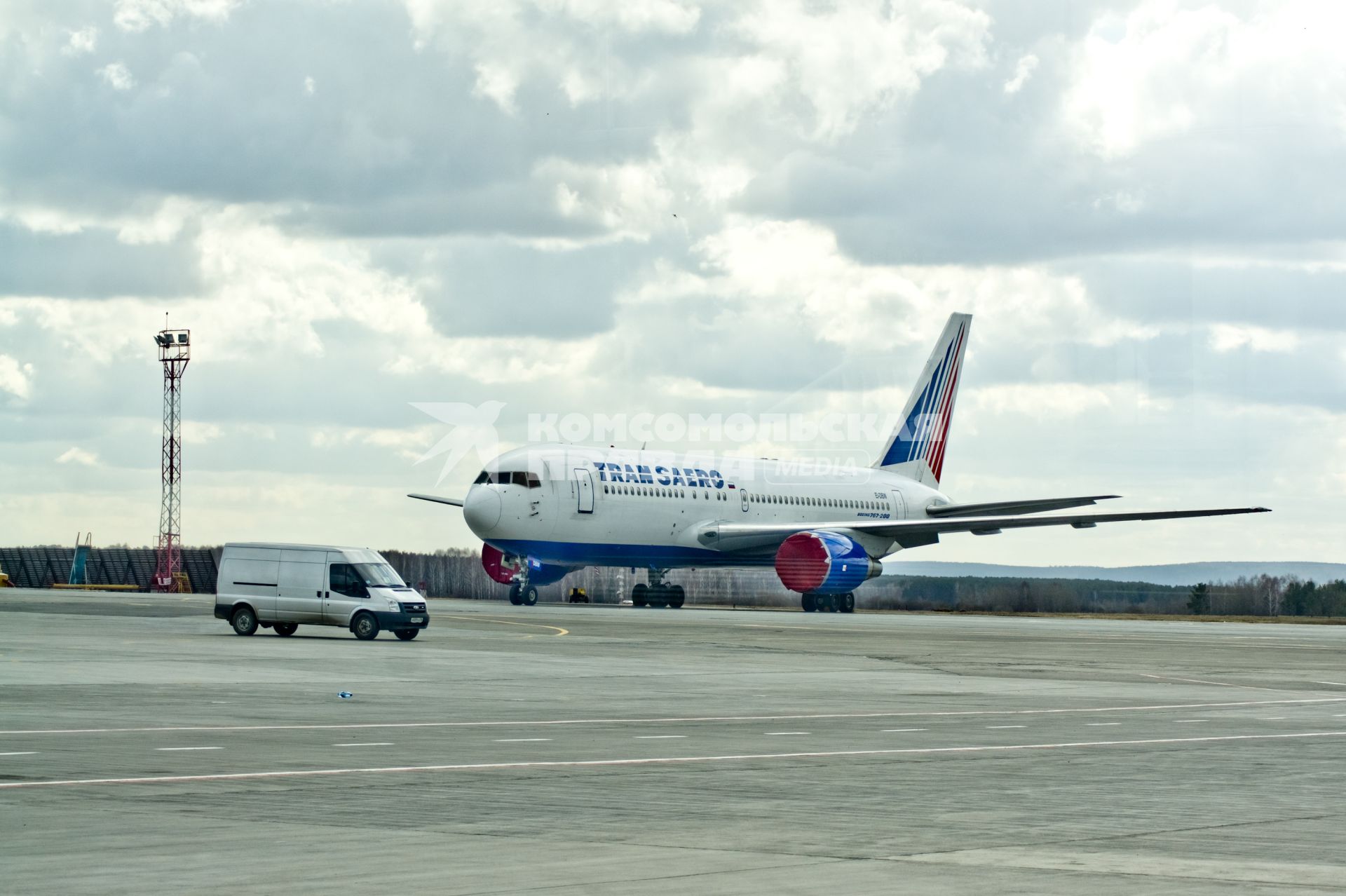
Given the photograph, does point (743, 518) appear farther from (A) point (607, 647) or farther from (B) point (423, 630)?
(A) point (607, 647)

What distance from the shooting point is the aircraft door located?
5988cm

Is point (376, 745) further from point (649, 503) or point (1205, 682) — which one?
point (649, 503)

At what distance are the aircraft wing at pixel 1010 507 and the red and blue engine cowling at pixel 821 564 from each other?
24.9 ft

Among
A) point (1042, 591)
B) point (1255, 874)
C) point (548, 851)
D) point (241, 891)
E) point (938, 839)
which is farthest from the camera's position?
point (1042, 591)

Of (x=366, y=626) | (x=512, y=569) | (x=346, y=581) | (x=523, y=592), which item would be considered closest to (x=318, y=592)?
(x=346, y=581)

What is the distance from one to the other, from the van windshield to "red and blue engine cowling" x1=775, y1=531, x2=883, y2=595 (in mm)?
28204

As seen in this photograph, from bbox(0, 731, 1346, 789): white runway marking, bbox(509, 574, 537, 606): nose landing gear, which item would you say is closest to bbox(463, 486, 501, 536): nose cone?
bbox(509, 574, 537, 606): nose landing gear

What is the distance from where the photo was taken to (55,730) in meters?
16.9

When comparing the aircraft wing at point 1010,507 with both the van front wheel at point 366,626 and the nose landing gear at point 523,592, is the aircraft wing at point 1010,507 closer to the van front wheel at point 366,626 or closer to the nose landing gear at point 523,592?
the nose landing gear at point 523,592

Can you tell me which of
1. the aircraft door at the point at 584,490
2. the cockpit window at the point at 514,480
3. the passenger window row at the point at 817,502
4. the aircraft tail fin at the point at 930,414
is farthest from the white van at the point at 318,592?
the aircraft tail fin at the point at 930,414

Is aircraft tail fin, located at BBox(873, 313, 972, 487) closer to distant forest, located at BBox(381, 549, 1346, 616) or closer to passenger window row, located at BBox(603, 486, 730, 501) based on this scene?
distant forest, located at BBox(381, 549, 1346, 616)

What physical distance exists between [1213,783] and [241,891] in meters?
8.63

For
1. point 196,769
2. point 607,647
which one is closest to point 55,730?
point 196,769

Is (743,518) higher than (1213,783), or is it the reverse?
(743,518)
